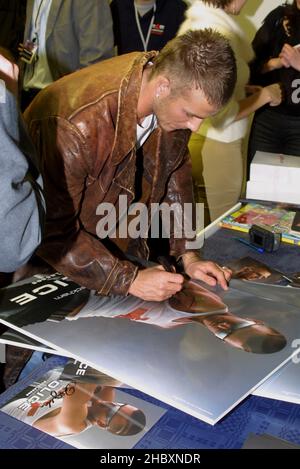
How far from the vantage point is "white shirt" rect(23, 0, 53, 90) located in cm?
256

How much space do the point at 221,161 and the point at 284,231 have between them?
0.86 metres

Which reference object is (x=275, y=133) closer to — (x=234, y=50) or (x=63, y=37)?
(x=234, y=50)

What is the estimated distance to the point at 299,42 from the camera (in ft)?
8.56

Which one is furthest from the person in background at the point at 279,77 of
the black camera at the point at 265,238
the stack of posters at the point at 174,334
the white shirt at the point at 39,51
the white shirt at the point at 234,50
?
the stack of posters at the point at 174,334

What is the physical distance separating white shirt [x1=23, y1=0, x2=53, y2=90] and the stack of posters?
1588 mm

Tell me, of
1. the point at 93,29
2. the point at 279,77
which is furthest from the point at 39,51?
the point at 279,77

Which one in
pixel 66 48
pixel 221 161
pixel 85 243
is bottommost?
pixel 221 161

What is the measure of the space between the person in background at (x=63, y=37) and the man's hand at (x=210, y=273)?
1486 mm

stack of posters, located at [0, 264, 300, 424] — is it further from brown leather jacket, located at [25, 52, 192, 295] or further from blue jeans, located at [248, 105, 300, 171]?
blue jeans, located at [248, 105, 300, 171]

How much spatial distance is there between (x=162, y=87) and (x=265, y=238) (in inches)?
18.1

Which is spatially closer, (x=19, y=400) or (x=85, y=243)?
(x=19, y=400)

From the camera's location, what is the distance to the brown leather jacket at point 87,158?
1.31 metres
